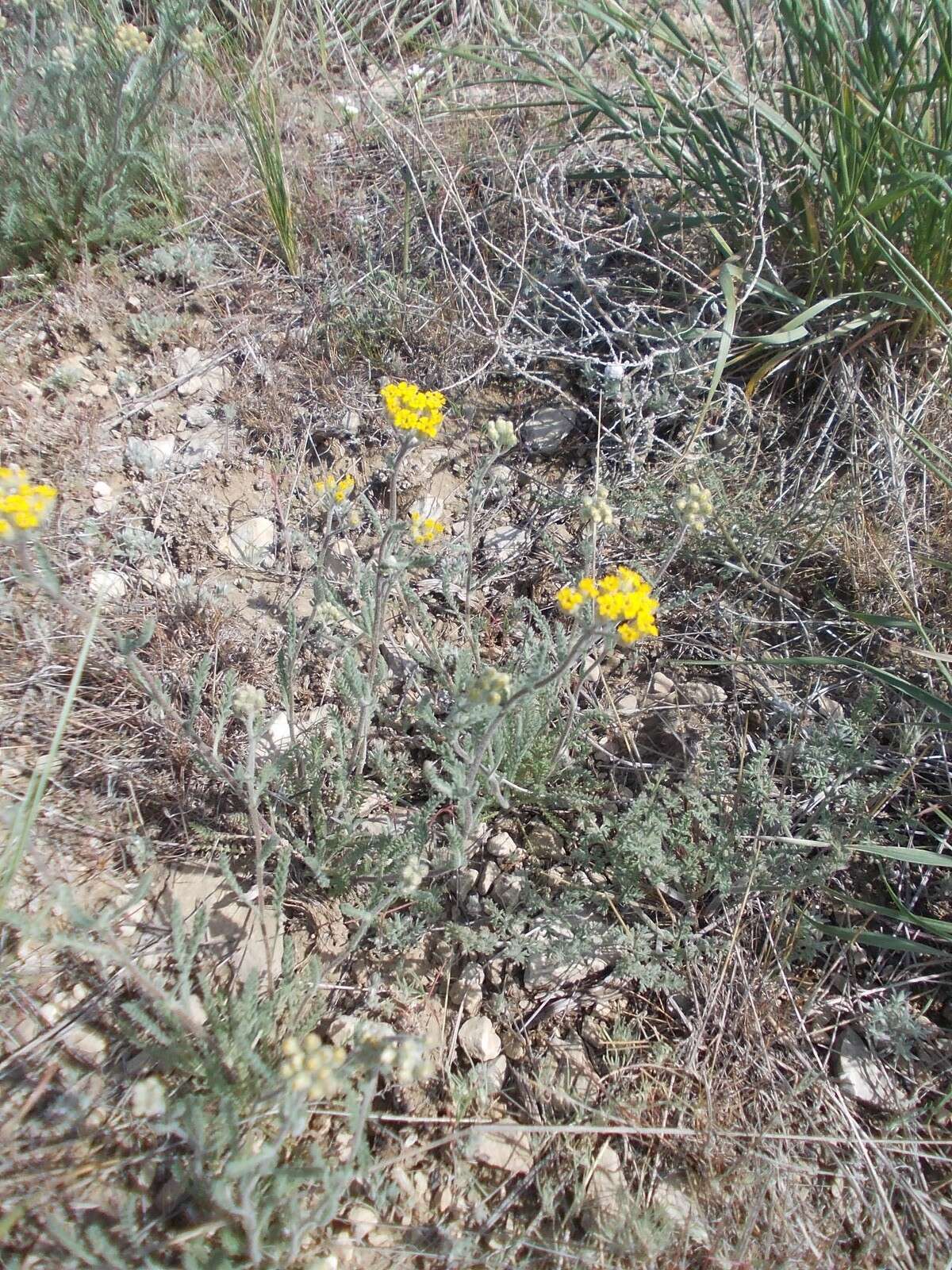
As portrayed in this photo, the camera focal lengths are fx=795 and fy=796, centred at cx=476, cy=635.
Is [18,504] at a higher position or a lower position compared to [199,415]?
higher

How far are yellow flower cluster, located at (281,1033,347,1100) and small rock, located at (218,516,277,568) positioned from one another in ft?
6.08

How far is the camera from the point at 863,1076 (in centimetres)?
204

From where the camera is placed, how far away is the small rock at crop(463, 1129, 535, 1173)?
1.88 meters

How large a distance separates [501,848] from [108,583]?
159 cm

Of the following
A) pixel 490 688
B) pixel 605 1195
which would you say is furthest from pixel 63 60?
pixel 605 1195

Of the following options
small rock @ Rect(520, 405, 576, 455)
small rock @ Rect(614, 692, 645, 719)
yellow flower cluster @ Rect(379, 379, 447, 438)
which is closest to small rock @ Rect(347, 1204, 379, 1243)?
small rock @ Rect(614, 692, 645, 719)

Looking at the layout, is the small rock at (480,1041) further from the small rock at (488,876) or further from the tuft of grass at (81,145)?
the tuft of grass at (81,145)

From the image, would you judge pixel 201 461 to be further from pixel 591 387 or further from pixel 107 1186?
pixel 107 1186

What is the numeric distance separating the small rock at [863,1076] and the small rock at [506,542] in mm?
1831

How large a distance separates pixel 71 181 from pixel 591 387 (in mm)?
2378

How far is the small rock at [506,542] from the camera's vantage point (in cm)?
299

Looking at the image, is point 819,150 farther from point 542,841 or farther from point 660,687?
point 542,841

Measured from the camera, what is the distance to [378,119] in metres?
3.37

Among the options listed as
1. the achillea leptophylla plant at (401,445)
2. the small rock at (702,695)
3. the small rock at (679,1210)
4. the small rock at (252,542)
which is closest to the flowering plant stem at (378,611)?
the achillea leptophylla plant at (401,445)
